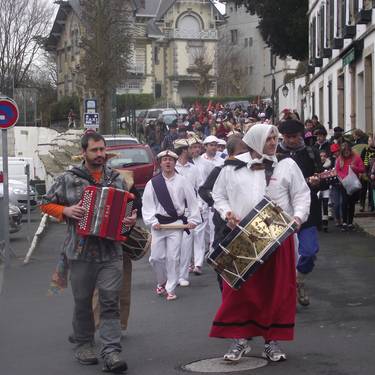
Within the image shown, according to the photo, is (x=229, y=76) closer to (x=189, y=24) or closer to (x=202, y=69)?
(x=202, y=69)

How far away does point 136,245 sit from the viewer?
28.8ft

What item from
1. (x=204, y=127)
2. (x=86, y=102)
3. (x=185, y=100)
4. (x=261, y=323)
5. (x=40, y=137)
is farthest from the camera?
(x=185, y=100)

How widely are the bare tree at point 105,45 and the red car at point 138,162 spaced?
16999 mm

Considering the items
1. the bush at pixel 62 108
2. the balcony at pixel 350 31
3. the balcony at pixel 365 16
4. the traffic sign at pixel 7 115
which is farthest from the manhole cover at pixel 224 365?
the bush at pixel 62 108

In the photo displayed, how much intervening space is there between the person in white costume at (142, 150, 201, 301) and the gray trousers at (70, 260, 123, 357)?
10.9ft

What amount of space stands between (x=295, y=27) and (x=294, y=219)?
121 feet

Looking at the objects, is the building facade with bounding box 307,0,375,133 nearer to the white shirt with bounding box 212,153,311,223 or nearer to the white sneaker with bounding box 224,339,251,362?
the white shirt with bounding box 212,153,311,223

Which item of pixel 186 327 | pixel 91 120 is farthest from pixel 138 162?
pixel 186 327

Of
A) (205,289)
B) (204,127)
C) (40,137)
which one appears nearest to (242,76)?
(40,137)

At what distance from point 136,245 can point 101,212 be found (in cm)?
129

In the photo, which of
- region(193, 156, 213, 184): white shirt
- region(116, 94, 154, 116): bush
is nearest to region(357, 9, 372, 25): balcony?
region(193, 156, 213, 184): white shirt

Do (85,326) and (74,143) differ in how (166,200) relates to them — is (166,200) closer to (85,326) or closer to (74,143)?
(85,326)

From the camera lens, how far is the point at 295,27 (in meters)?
43.4

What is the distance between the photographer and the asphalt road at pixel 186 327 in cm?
785
